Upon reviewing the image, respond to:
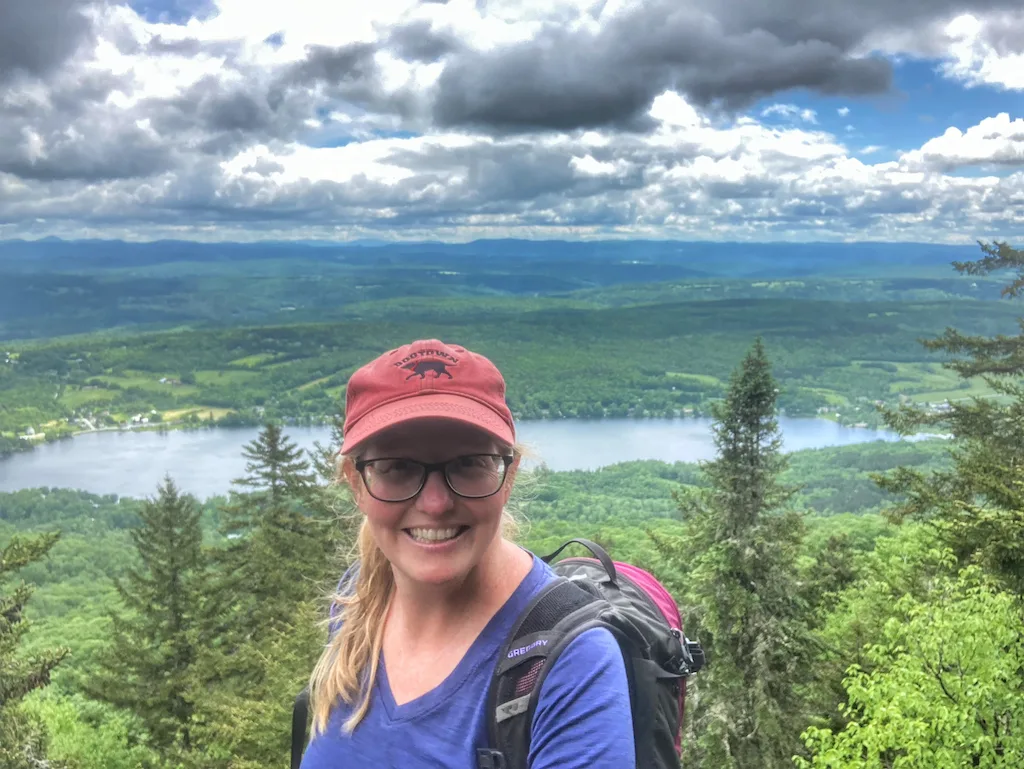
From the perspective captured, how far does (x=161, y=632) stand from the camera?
1719 cm

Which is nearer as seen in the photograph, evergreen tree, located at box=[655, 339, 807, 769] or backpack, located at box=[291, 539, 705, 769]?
backpack, located at box=[291, 539, 705, 769]

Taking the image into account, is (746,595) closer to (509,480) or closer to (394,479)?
(509,480)

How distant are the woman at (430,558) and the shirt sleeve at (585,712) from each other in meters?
0.20

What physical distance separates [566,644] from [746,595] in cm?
1121

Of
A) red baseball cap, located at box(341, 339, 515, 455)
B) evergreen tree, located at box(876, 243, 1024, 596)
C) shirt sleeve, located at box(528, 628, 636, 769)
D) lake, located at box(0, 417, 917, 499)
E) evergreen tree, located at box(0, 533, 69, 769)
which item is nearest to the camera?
shirt sleeve, located at box(528, 628, 636, 769)

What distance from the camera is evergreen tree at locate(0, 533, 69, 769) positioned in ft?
29.8

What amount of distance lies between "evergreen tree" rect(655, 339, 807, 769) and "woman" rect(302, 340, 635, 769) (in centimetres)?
1053

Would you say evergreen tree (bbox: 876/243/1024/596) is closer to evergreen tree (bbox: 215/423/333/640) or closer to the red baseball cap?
the red baseball cap

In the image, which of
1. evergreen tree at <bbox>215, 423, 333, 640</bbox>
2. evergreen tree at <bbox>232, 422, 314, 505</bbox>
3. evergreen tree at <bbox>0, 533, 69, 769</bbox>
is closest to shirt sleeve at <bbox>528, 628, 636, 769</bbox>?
evergreen tree at <bbox>0, 533, 69, 769</bbox>

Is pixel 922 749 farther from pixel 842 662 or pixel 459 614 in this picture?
pixel 459 614

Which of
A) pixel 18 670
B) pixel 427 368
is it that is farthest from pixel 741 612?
pixel 427 368

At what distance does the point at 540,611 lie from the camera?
5.50ft

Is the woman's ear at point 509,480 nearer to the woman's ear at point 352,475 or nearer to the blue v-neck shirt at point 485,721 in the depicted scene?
the blue v-neck shirt at point 485,721

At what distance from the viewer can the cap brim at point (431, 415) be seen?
1.82m
